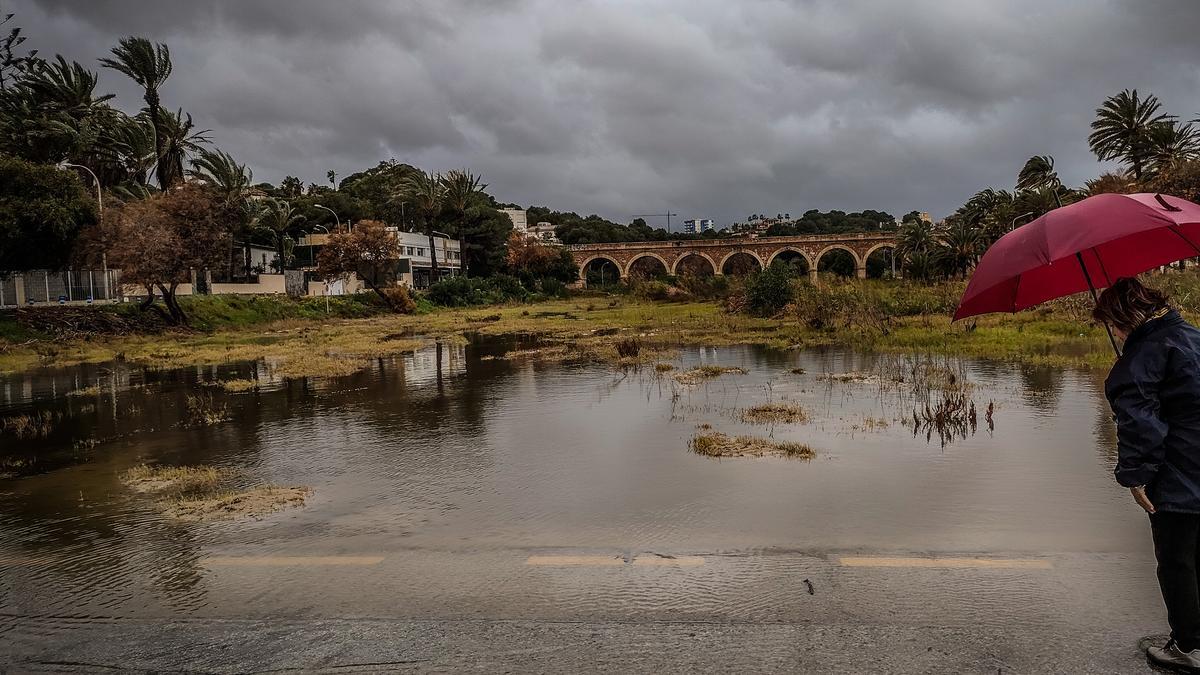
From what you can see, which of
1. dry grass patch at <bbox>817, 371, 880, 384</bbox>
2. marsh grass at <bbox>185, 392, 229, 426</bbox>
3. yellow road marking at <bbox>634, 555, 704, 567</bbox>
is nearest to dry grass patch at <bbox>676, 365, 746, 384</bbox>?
dry grass patch at <bbox>817, 371, 880, 384</bbox>

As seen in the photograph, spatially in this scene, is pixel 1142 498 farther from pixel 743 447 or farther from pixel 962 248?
pixel 962 248

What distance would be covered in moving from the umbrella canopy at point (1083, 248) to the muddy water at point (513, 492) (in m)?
1.70

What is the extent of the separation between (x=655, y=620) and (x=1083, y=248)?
2.53 metres

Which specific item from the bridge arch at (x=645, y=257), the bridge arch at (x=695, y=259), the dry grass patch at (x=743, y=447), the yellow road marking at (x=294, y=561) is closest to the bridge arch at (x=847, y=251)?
the bridge arch at (x=695, y=259)

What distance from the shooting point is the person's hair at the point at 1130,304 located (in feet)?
10.8

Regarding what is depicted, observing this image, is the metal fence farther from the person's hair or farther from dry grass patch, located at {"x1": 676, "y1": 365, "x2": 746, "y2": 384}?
the person's hair

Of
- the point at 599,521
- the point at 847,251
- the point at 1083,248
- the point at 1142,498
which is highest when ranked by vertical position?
the point at 847,251

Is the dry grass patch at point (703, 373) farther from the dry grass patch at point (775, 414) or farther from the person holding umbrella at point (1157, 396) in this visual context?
the person holding umbrella at point (1157, 396)

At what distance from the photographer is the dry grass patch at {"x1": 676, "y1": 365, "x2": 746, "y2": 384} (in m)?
14.2

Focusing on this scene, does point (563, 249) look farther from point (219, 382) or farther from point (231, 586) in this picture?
point (231, 586)

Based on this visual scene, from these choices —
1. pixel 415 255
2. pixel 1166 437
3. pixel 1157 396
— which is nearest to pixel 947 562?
pixel 1166 437

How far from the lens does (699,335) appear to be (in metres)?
24.6

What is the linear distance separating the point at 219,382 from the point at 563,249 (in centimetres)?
7906

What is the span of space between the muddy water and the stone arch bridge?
83786mm
